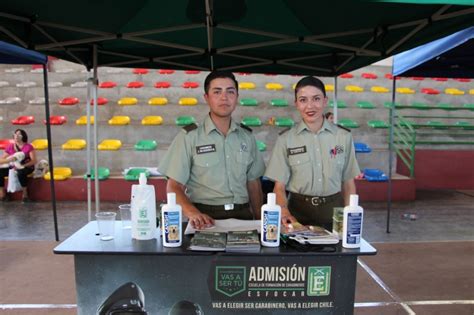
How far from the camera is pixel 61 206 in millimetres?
5539

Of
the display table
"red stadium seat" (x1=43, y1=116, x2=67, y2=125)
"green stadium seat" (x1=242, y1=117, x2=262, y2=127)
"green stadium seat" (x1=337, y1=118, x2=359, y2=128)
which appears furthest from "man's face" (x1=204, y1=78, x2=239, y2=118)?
"red stadium seat" (x1=43, y1=116, x2=67, y2=125)

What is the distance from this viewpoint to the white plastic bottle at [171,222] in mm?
1363

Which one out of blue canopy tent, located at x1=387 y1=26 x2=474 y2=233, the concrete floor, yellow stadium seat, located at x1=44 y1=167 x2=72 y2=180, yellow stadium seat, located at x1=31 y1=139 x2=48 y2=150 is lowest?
the concrete floor

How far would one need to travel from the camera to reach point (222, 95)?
6.09ft

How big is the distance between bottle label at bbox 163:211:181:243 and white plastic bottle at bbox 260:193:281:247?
333 millimetres

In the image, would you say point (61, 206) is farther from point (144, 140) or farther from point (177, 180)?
point (177, 180)

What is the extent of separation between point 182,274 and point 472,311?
2303mm

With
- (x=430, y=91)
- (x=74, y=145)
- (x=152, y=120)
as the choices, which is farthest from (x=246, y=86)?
(x=430, y=91)

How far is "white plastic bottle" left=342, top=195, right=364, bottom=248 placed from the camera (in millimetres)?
1376

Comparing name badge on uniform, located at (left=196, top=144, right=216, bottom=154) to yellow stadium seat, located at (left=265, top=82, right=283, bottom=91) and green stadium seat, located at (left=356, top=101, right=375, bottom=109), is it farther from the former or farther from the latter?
yellow stadium seat, located at (left=265, top=82, right=283, bottom=91)

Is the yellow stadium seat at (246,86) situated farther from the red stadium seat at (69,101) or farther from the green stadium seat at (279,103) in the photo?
the red stadium seat at (69,101)

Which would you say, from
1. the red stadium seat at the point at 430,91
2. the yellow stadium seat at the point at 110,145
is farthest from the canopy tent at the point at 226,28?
the red stadium seat at the point at 430,91

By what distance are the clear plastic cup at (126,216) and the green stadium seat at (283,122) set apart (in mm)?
6050

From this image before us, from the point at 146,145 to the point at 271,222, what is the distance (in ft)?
18.5
